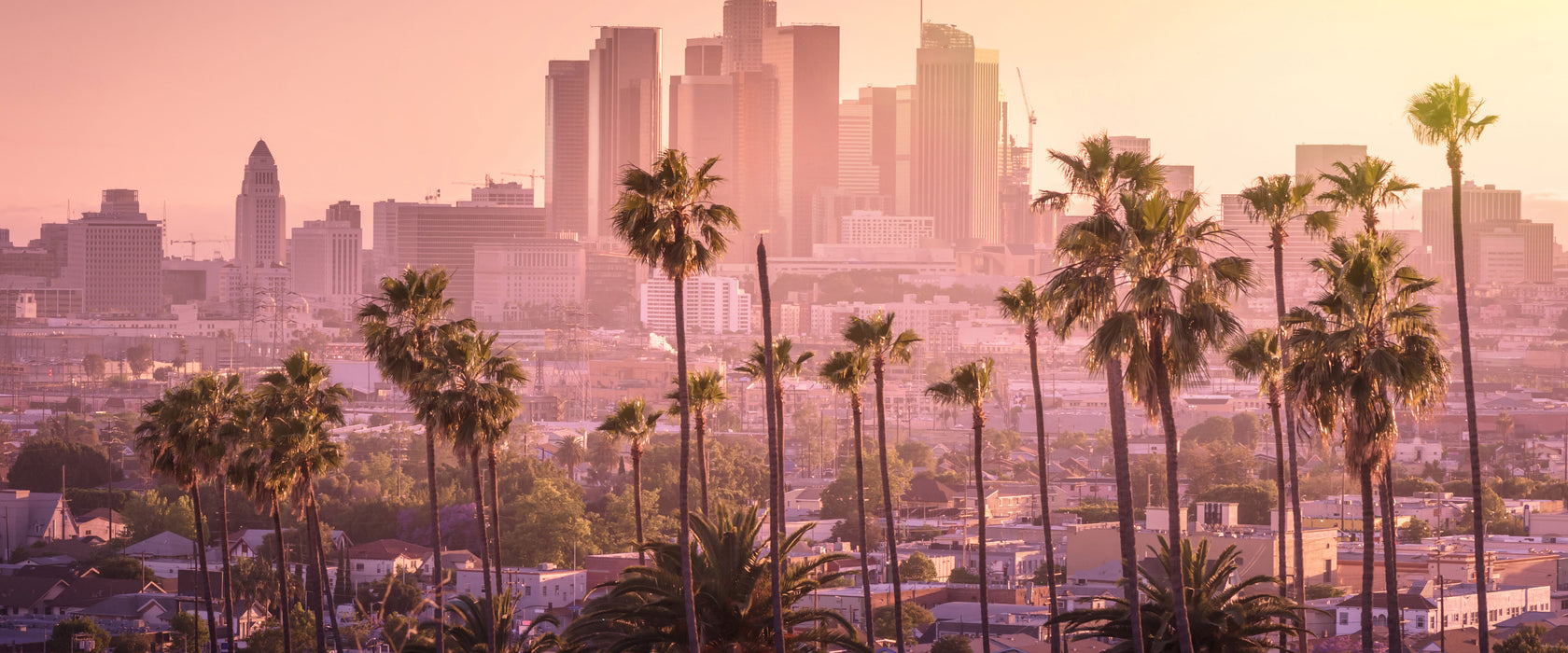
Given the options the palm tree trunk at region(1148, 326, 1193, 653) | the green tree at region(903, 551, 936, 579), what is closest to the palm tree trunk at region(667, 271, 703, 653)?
the palm tree trunk at region(1148, 326, 1193, 653)

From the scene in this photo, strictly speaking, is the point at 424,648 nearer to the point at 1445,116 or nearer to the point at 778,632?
the point at 778,632

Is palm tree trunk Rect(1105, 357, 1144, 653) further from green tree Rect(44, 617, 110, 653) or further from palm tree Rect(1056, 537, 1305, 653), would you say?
green tree Rect(44, 617, 110, 653)

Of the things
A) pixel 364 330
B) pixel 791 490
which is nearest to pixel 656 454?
pixel 791 490

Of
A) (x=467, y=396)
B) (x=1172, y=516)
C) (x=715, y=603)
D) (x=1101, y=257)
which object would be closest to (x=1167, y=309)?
(x=1101, y=257)

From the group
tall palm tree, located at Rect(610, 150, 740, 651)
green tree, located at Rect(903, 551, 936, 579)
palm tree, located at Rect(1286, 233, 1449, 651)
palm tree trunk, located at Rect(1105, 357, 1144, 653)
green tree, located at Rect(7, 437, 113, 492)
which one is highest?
tall palm tree, located at Rect(610, 150, 740, 651)

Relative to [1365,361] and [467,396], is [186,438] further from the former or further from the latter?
[1365,361]

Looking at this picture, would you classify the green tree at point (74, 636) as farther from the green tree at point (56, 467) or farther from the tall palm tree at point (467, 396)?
the green tree at point (56, 467)

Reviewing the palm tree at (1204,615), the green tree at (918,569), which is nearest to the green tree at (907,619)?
the green tree at (918,569)
